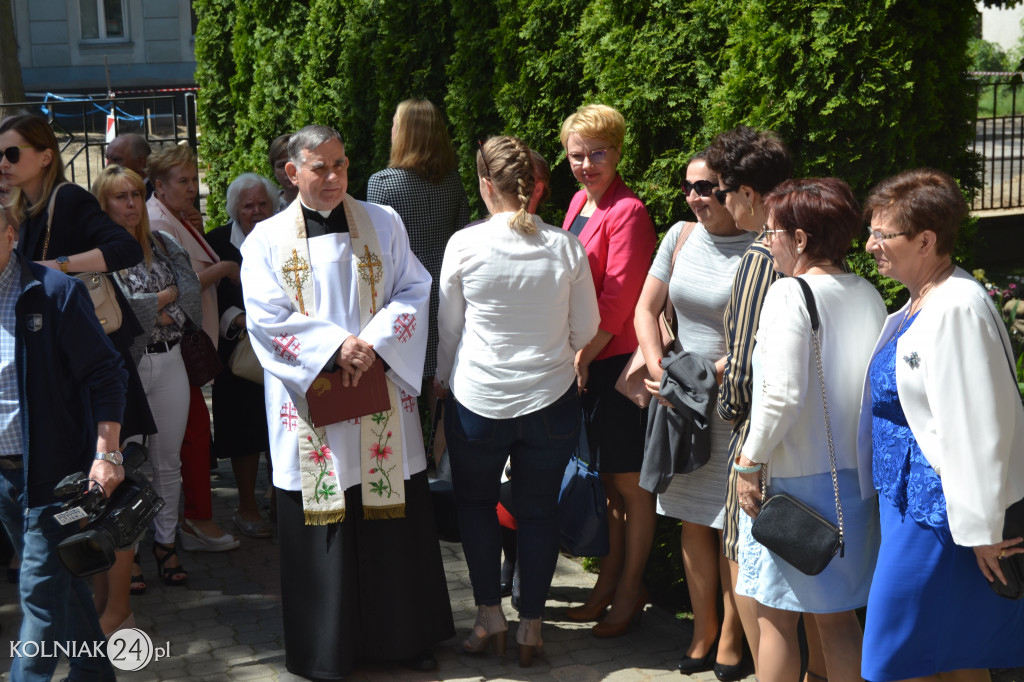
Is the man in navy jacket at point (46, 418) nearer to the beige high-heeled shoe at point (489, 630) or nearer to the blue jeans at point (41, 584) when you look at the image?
the blue jeans at point (41, 584)

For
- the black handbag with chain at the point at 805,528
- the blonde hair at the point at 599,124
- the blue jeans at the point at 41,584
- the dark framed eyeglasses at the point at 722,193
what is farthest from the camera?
the blonde hair at the point at 599,124

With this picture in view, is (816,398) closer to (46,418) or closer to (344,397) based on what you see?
(344,397)

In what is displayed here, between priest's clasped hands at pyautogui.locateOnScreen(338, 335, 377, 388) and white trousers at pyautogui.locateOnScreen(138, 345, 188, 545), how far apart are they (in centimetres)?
127

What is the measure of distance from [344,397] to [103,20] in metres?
28.4

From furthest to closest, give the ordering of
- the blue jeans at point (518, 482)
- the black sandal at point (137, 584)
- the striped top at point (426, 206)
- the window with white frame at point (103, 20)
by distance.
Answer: the window with white frame at point (103, 20), the striped top at point (426, 206), the black sandal at point (137, 584), the blue jeans at point (518, 482)

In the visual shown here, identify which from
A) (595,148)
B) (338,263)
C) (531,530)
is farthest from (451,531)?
(595,148)

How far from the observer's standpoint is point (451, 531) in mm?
5121

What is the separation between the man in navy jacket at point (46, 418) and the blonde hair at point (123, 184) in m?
1.29

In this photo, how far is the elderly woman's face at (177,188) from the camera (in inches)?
220

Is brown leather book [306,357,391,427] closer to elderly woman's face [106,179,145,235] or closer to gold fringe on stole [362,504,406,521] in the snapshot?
gold fringe on stole [362,504,406,521]

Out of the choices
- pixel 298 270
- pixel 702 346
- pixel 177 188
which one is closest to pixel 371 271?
pixel 298 270

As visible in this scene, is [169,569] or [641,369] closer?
[641,369]

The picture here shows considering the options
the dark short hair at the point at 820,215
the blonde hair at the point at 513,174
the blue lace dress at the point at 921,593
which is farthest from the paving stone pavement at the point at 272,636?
the dark short hair at the point at 820,215

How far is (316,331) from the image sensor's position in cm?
402
